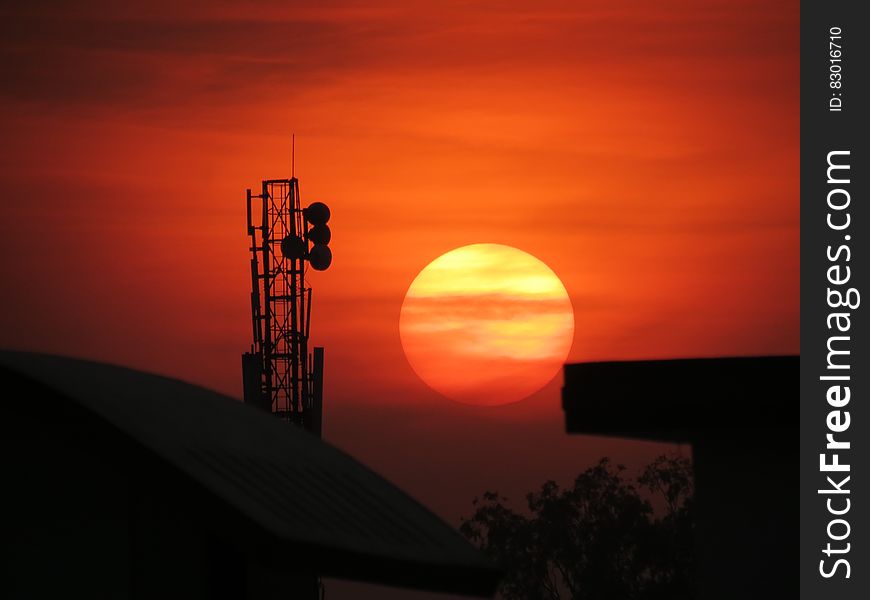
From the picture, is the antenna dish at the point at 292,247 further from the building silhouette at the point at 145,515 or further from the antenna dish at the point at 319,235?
the building silhouette at the point at 145,515

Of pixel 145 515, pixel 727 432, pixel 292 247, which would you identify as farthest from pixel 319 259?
pixel 145 515

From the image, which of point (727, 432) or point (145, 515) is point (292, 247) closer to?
point (727, 432)

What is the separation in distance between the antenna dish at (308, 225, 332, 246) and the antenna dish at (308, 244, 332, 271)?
325 mm

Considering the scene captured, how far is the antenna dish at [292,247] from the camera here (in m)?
41.8

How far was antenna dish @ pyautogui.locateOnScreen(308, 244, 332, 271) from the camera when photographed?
4200 cm

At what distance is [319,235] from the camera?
139 feet

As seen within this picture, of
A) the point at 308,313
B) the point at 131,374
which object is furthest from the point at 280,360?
the point at 131,374

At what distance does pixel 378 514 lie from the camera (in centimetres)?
2180

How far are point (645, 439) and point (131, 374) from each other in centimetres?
730

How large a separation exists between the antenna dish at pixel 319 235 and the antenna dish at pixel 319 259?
32 centimetres

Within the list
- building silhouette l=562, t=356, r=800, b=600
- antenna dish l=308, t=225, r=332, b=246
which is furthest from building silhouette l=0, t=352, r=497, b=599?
antenna dish l=308, t=225, r=332, b=246

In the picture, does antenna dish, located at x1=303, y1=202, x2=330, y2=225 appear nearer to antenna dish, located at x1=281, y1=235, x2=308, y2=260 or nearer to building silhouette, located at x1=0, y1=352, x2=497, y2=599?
antenna dish, located at x1=281, y1=235, x2=308, y2=260

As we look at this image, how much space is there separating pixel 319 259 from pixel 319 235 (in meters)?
0.77

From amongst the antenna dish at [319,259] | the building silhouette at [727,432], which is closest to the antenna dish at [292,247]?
the antenna dish at [319,259]
